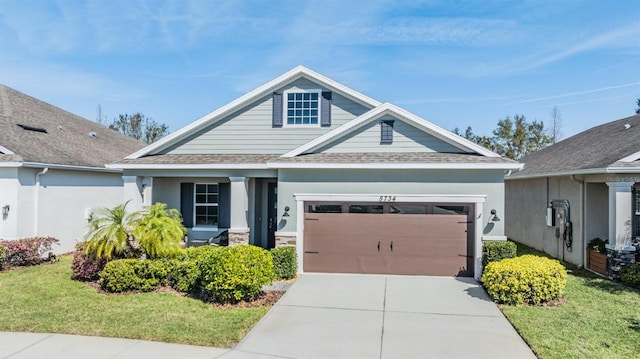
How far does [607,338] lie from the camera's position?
20.8 ft

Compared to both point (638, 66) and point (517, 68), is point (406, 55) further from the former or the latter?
point (638, 66)

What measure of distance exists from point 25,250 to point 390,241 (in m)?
10.4

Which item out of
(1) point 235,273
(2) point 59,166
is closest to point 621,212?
(1) point 235,273

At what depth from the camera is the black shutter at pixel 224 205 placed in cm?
1377

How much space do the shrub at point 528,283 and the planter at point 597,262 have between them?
128 inches

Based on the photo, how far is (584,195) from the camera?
11672 millimetres

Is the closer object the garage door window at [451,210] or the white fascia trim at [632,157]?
the white fascia trim at [632,157]

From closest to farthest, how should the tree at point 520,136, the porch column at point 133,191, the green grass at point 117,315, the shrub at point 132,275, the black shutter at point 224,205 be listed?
the green grass at point 117,315
the shrub at point 132,275
the porch column at point 133,191
the black shutter at point 224,205
the tree at point 520,136

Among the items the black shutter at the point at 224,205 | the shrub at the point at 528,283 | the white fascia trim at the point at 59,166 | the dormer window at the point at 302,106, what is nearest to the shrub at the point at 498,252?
the shrub at the point at 528,283

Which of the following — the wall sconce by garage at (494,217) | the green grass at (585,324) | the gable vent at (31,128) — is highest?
the gable vent at (31,128)

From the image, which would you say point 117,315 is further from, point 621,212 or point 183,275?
point 621,212

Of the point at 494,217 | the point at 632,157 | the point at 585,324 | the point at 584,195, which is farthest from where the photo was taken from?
the point at 584,195

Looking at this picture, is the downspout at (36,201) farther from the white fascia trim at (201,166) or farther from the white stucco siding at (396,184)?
the white stucco siding at (396,184)

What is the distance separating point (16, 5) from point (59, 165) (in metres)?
5.07
